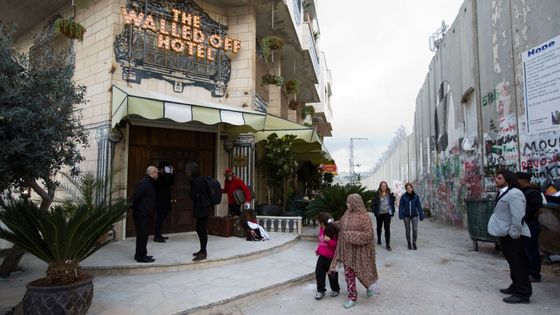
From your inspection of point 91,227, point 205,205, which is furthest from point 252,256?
point 91,227

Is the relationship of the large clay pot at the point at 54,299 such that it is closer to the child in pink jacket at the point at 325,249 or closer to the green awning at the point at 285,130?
the child in pink jacket at the point at 325,249

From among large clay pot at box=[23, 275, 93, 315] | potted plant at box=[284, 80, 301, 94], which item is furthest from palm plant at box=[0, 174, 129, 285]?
potted plant at box=[284, 80, 301, 94]

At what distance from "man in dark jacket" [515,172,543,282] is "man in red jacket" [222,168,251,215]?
5712 millimetres

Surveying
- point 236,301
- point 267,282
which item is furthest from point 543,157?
point 236,301

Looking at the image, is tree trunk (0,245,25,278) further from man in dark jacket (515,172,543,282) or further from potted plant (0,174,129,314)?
man in dark jacket (515,172,543,282)

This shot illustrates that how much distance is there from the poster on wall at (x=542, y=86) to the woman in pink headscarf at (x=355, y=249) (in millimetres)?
5642

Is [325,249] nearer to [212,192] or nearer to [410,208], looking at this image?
[212,192]

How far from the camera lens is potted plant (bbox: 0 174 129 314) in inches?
147

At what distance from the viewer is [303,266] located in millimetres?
6715

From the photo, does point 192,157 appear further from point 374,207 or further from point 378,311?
point 378,311

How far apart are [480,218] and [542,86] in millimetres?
A: 3212

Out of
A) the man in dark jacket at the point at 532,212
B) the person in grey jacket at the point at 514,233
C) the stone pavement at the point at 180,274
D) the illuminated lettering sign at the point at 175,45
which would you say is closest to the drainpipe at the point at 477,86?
the man in dark jacket at the point at 532,212

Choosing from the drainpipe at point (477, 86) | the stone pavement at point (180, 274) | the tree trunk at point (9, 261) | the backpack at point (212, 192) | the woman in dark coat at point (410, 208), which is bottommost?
the stone pavement at point (180, 274)

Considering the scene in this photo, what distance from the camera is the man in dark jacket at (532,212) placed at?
18.0 feet
